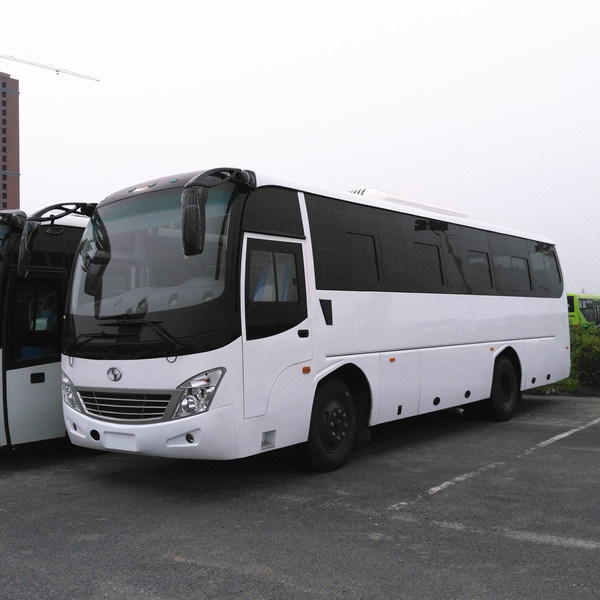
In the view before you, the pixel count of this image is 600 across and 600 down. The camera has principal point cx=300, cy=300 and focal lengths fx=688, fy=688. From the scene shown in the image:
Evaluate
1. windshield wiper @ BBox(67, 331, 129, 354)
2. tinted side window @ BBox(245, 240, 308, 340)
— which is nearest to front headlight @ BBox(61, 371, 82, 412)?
windshield wiper @ BBox(67, 331, 129, 354)

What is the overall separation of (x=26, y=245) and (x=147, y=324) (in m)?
1.80

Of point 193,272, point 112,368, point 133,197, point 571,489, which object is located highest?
point 133,197

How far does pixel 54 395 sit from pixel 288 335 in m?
3.12

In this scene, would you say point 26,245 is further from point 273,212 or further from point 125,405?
point 273,212

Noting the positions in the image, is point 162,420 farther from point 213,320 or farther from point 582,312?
point 582,312

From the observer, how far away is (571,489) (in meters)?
6.36

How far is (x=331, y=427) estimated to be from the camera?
7199mm

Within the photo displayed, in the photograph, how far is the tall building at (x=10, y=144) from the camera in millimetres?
139250

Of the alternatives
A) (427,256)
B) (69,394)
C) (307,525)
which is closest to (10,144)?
(427,256)

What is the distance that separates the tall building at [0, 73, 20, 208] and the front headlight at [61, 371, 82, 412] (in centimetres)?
14315

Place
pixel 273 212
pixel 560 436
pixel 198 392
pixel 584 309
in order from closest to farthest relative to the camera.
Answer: pixel 198 392 → pixel 273 212 → pixel 560 436 → pixel 584 309

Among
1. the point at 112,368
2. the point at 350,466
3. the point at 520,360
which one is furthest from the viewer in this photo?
the point at 520,360

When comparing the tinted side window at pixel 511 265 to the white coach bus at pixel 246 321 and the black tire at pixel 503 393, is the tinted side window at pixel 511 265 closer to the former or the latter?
the black tire at pixel 503 393

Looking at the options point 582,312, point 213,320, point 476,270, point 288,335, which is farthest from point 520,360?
point 582,312
